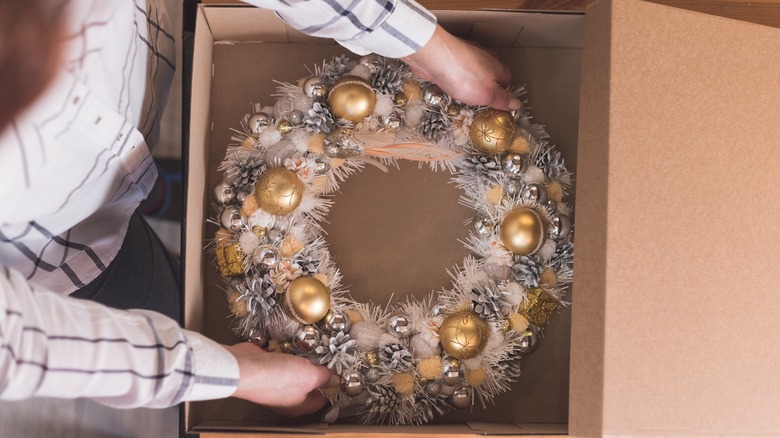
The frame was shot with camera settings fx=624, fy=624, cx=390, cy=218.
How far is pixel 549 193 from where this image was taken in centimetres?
91

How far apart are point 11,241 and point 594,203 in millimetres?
617

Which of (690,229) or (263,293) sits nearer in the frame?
(690,229)

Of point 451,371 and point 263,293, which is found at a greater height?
point 263,293

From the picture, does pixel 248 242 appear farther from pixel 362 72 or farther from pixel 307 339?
pixel 362 72

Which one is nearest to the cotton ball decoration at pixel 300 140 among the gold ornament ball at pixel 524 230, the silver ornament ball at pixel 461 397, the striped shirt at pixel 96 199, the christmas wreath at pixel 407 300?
the christmas wreath at pixel 407 300

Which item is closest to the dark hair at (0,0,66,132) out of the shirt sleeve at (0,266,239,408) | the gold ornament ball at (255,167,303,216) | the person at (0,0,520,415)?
the person at (0,0,520,415)

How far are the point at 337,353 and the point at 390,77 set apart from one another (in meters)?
0.40

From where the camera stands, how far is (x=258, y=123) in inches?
35.8

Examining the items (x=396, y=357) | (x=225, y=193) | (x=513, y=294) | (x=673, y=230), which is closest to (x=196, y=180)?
(x=225, y=193)

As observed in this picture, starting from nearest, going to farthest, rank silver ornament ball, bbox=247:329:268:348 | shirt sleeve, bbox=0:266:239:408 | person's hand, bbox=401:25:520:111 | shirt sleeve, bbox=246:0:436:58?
shirt sleeve, bbox=0:266:239:408 < shirt sleeve, bbox=246:0:436:58 < person's hand, bbox=401:25:520:111 < silver ornament ball, bbox=247:329:268:348

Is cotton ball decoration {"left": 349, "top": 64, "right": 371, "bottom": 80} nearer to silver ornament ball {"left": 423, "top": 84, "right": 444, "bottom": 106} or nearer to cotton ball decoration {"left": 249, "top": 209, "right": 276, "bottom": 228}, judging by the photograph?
silver ornament ball {"left": 423, "top": 84, "right": 444, "bottom": 106}

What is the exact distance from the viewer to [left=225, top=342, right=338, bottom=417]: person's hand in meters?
0.71

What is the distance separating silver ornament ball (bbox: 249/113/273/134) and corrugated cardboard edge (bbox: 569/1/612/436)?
17.5 inches

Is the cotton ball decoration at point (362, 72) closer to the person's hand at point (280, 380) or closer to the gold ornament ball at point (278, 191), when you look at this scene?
the gold ornament ball at point (278, 191)
